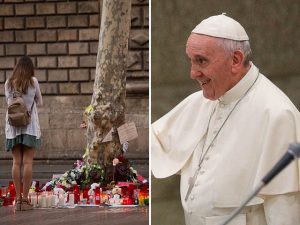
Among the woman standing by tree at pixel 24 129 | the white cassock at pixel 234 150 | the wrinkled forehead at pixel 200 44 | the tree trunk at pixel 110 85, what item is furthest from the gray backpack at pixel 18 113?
the wrinkled forehead at pixel 200 44

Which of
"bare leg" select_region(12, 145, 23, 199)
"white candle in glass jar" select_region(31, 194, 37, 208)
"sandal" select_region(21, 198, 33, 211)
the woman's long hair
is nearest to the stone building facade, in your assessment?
"white candle in glass jar" select_region(31, 194, 37, 208)

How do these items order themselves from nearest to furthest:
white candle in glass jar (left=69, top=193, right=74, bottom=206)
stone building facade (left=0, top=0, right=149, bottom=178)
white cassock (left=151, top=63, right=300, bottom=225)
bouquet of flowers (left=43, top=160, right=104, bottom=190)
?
white cassock (left=151, top=63, right=300, bottom=225) → white candle in glass jar (left=69, top=193, right=74, bottom=206) → bouquet of flowers (left=43, top=160, right=104, bottom=190) → stone building facade (left=0, top=0, right=149, bottom=178)

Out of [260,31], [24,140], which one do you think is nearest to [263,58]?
[260,31]

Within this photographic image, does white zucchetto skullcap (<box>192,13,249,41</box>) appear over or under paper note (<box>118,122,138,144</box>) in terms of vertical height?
over

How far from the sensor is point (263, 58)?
2.85m

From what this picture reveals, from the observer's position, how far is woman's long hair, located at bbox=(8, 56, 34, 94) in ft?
32.5

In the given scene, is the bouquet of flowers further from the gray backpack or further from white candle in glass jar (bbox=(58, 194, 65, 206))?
the gray backpack

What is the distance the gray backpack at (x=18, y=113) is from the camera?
9828mm

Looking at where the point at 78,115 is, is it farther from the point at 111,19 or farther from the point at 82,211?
the point at 82,211

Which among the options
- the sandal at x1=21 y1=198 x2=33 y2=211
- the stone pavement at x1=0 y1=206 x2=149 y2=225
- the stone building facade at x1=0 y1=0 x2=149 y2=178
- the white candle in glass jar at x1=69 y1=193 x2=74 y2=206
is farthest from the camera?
the stone building facade at x1=0 y1=0 x2=149 y2=178

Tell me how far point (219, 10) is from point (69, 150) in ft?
54.7

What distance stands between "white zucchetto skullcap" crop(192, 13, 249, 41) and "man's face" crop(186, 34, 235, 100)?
0.06 feet

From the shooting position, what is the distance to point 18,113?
32.2ft

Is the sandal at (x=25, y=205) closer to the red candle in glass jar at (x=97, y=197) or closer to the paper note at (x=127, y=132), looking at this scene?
the red candle in glass jar at (x=97, y=197)
